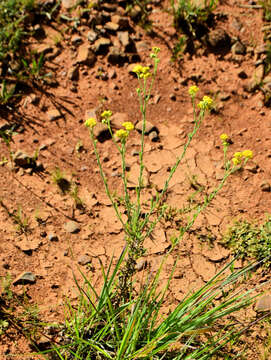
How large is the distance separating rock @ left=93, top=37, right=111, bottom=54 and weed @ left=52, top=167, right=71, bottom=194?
1325 millimetres

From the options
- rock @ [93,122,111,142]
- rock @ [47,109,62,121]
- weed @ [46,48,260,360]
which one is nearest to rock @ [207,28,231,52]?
rock @ [93,122,111,142]

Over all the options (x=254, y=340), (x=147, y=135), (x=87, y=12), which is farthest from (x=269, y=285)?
(x=87, y=12)

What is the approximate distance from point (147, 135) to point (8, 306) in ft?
5.63

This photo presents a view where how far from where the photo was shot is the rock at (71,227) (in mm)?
2633

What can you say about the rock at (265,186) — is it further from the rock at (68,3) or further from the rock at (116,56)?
the rock at (68,3)

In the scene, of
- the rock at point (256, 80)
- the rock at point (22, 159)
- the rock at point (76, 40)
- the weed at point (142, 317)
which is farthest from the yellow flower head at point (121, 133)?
the rock at point (76, 40)

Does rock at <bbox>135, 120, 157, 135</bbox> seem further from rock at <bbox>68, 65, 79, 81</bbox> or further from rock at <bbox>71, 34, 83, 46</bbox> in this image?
rock at <bbox>71, 34, 83, 46</bbox>

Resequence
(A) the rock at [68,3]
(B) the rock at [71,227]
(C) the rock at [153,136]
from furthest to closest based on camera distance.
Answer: (A) the rock at [68,3] < (C) the rock at [153,136] < (B) the rock at [71,227]

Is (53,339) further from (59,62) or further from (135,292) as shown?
(59,62)

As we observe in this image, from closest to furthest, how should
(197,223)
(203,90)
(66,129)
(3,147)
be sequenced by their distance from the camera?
(197,223) → (3,147) → (66,129) → (203,90)

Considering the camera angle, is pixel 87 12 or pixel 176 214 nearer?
pixel 176 214

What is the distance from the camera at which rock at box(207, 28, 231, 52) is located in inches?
138

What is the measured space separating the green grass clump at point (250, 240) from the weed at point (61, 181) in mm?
1230

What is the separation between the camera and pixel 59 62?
3473 mm
